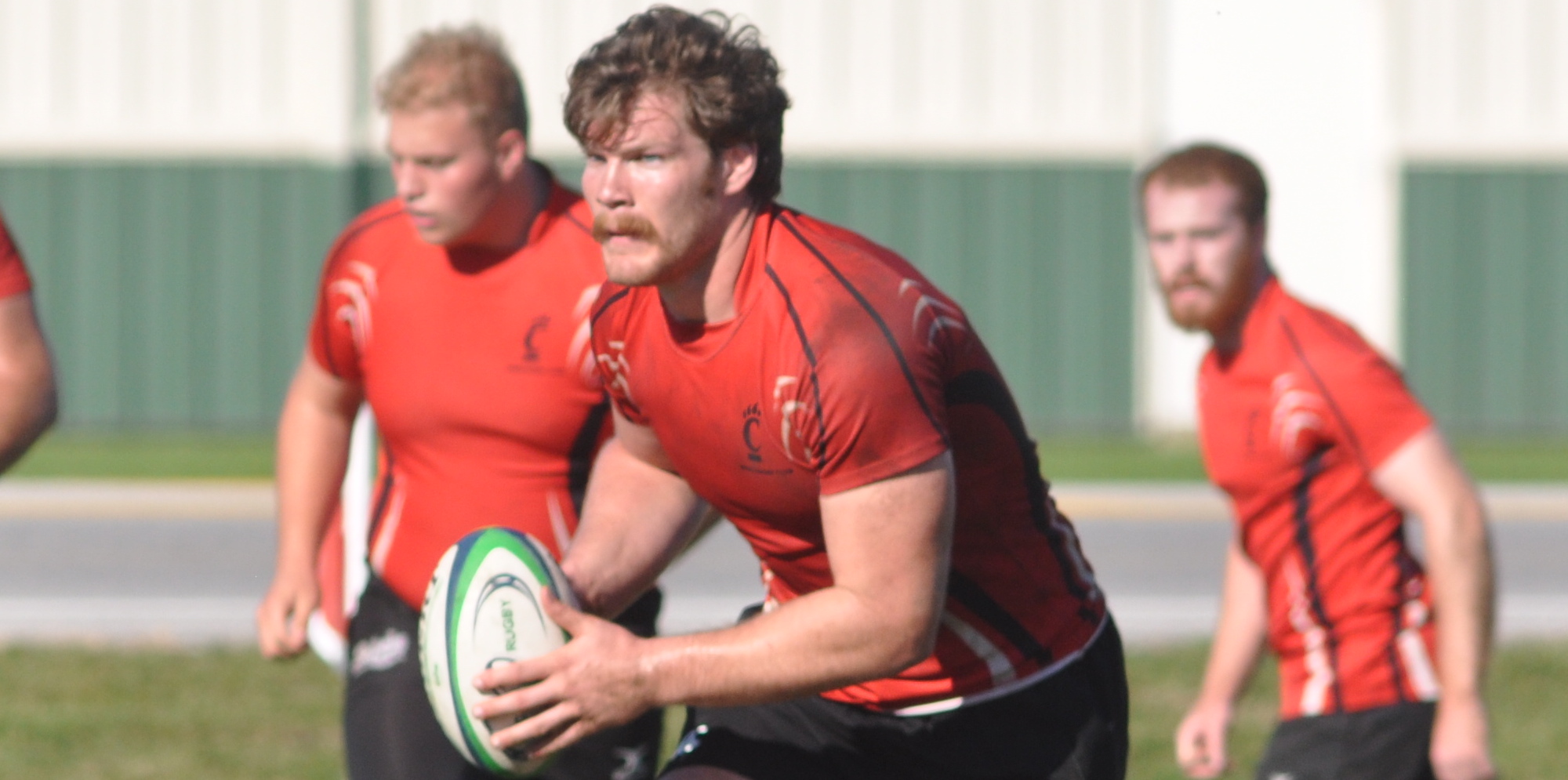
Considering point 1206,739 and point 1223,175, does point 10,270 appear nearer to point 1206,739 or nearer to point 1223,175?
point 1223,175

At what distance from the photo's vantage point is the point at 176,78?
63.3ft

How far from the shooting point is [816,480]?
3217 millimetres

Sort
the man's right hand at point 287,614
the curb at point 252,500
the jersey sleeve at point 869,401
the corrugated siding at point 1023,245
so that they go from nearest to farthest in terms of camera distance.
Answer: the jersey sleeve at point 869,401, the man's right hand at point 287,614, the curb at point 252,500, the corrugated siding at point 1023,245

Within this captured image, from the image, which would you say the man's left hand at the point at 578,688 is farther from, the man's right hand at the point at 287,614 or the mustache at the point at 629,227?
the man's right hand at the point at 287,614

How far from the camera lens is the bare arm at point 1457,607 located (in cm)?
391

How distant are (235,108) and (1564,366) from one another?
14108mm

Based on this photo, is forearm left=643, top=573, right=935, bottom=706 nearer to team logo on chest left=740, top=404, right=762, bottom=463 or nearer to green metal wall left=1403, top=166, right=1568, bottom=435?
team logo on chest left=740, top=404, right=762, bottom=463

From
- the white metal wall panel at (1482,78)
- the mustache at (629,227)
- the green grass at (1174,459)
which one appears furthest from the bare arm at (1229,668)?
the white metal wall panel at (1482,78)

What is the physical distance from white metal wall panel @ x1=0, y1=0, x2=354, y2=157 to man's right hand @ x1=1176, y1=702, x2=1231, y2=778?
1612 centimetres

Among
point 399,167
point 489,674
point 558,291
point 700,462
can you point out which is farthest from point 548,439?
point 489,674

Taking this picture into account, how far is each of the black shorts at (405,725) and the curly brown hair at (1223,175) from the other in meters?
1.64

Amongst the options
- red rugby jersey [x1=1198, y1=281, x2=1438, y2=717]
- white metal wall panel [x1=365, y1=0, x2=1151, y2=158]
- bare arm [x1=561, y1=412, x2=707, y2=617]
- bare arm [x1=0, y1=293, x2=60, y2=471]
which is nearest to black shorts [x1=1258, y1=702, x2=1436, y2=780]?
red rugby jersey [x1=1198, y1=281, x2=1438, y2=717]

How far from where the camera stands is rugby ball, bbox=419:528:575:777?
325 cm

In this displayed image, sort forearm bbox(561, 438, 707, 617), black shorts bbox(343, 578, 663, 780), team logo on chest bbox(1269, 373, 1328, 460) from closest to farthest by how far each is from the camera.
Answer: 1. forearm bbox(561, 438, 707, 617)
2. team logo on chest bbox(1269, 373, 1328, 460)
3. black shorts bbox(343, 578, 663, 780)
